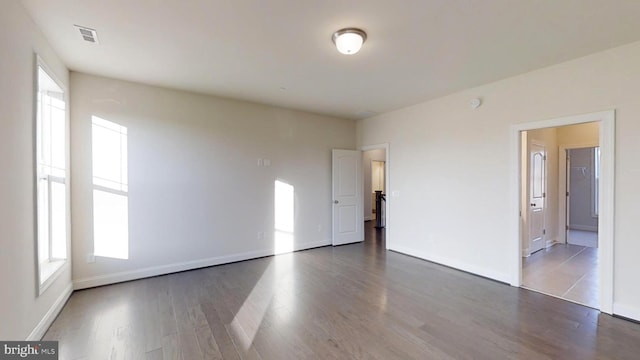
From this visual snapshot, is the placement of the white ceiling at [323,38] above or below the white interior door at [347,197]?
above

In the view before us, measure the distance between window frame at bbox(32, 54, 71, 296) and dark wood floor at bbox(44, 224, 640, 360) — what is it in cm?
48

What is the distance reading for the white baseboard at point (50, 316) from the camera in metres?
2.38

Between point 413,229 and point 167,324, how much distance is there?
4.04m

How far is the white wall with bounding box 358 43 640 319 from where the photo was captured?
2.82 m

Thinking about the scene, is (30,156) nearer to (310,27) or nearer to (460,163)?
(310,27)

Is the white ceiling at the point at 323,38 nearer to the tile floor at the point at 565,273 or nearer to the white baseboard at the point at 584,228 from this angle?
the tile floor at the point at 565,273

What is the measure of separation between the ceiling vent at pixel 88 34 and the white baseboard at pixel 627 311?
5786 mm

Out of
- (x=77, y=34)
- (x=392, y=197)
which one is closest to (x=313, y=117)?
(x=392, y=197)

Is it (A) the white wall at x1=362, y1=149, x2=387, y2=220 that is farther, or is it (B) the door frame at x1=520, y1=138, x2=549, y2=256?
(A) the white wall at x1=362, y1=149, x2=387, y2=220

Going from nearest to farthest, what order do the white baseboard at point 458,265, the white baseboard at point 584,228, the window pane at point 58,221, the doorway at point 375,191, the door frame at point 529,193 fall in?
the window pane at point 58,221
the white baseboard at point 458,265
the door frame at point 529,193
the white baseboard at point 584,228
the doorway at point 375,191

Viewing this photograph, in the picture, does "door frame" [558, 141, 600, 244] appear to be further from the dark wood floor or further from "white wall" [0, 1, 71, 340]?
"white wall" [0, 1, 71, 340]

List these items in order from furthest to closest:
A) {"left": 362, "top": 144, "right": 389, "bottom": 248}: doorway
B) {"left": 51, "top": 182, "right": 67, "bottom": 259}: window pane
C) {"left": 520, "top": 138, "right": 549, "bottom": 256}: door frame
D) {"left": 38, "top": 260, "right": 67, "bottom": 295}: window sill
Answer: {"left": 362, "top": 144, "right": 389, "bottom": 248}: doorway → {"left": 520, "top": 138, "right": 549, "bottom": 256}: door frame → {"left": 51, "top": 182, "right": 67, "bottom": 259}: window pane → {"left": 38, "top": 260, "right": 67, "bottom": 295}: window sill

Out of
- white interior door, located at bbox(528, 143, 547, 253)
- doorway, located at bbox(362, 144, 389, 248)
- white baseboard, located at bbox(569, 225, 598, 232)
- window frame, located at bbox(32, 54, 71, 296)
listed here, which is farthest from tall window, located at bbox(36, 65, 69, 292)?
white baseboard, located at bbox(569, 225, 598, 232)

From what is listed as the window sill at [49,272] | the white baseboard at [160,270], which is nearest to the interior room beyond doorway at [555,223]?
the white baseboard at [160,270]
